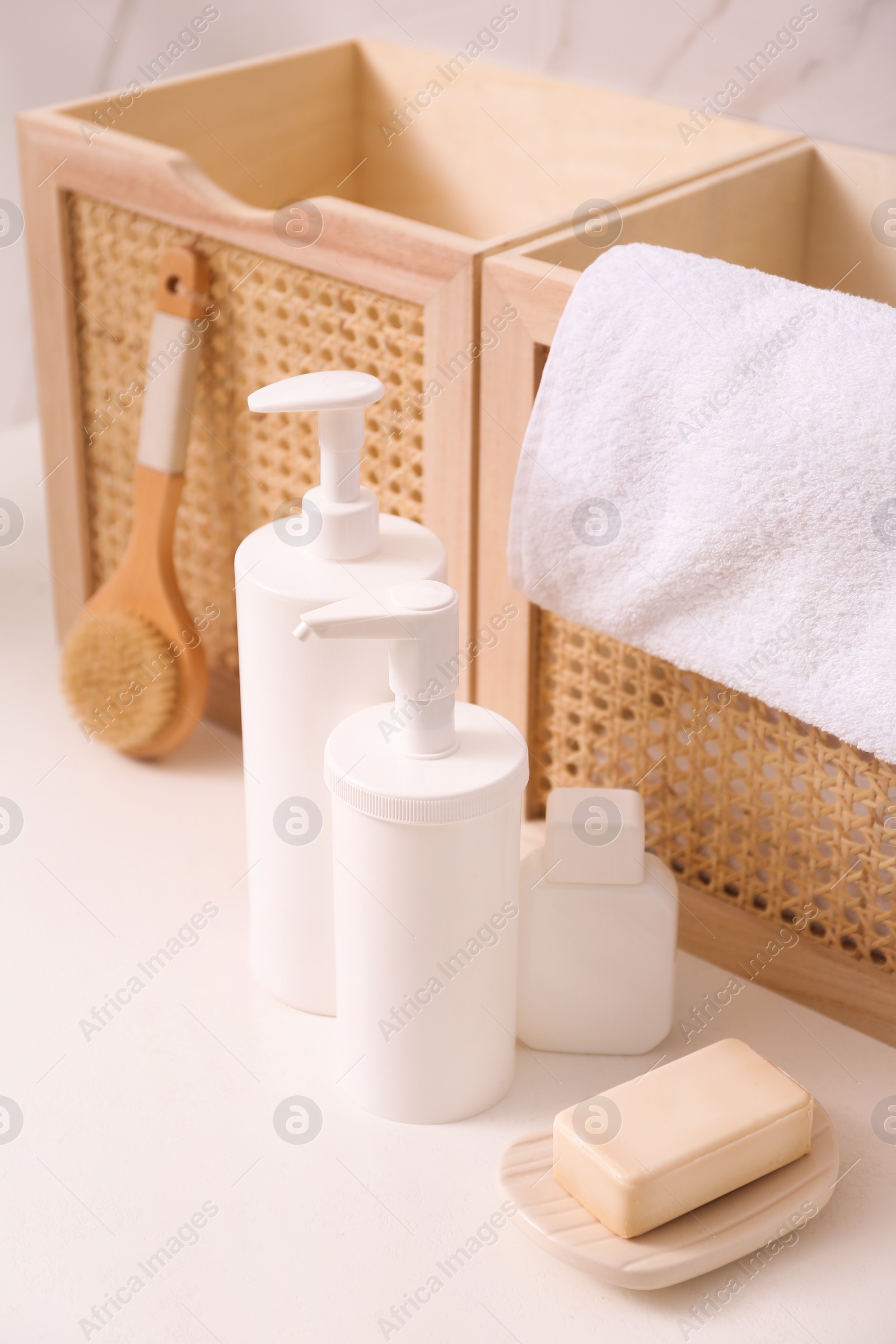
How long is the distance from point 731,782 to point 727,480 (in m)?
0.18

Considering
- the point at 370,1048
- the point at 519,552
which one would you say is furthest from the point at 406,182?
the point at 370,1048

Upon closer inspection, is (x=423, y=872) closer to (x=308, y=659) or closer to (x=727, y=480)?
(x=308, y=659)

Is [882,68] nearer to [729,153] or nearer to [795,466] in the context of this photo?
[729,153]

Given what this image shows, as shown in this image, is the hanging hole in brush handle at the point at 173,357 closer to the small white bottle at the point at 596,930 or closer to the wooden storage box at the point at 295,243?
the wooden storage box at the point at 295,243

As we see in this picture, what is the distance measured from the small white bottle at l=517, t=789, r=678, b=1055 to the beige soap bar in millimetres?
77

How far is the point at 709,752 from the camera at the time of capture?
0.75m

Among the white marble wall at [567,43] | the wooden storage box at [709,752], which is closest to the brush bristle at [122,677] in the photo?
the wooden storage box at [709,752]

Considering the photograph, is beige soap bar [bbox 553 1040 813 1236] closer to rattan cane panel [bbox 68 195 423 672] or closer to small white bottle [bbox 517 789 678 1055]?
small white bottle [bbox 517 789 678 1055]

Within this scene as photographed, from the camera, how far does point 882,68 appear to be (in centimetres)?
88

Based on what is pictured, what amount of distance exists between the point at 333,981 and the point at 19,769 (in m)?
0.31

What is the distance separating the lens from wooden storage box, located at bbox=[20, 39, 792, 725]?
79cm

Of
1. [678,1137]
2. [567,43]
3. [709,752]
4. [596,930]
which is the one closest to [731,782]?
[709,752]

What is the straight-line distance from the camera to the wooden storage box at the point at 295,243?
0.79 meters

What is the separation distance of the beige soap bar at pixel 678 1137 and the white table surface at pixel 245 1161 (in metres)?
0.04
